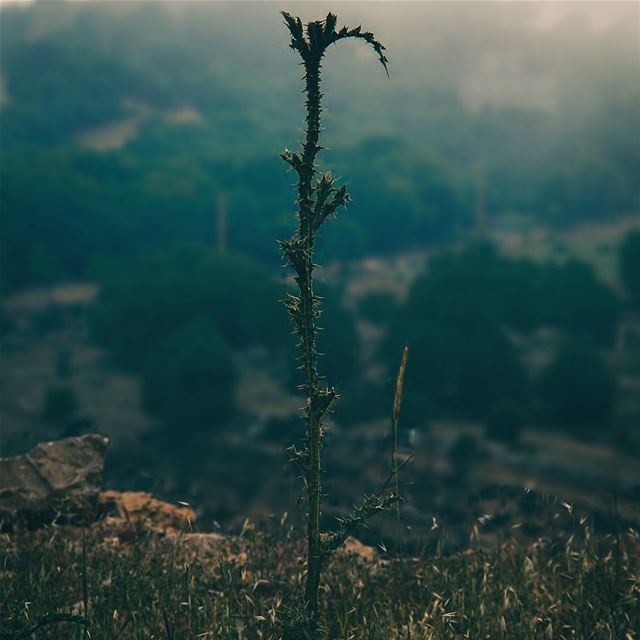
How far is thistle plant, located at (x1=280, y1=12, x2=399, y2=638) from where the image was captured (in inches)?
213

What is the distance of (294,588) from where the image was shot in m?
6.65

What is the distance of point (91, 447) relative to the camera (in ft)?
27.4

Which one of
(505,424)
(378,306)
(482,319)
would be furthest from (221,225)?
(505,424)

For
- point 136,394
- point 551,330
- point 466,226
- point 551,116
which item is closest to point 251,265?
point 136,394

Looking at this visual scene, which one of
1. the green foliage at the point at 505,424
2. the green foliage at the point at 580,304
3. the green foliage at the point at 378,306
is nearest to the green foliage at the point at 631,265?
the green foliage at the point at 580,304

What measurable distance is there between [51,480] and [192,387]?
56227 millimetres

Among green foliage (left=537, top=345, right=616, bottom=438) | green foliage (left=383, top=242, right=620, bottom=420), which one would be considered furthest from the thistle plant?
green foliage (left=537, top=345, right=616, bottom=438)

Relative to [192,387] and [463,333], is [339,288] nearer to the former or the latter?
[463,333]

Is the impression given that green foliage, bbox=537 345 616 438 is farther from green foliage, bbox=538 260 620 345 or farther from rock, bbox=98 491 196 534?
rock, bbox=98 491 196 534

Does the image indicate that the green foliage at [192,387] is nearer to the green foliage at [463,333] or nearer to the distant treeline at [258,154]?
the green foliage at [463,333]

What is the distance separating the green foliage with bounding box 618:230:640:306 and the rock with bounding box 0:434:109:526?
75.9 meters

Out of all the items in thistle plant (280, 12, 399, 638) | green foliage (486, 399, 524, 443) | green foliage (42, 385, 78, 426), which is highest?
thistle plant (280, 12, 399, 638)

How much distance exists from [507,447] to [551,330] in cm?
2266

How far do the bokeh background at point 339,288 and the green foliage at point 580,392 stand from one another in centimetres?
17
